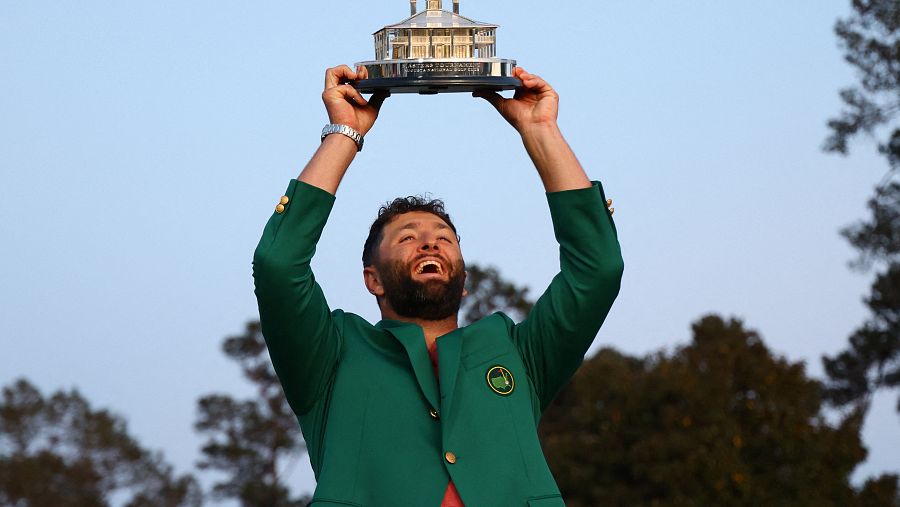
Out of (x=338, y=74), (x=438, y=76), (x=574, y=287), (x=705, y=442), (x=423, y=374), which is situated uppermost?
(x=705, y=442)

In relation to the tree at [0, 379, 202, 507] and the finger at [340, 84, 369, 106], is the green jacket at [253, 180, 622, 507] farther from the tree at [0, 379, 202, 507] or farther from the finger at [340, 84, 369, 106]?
the tree at [0, 379, 202, 507]

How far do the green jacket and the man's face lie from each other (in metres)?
0.11

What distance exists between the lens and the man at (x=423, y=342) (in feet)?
19.9

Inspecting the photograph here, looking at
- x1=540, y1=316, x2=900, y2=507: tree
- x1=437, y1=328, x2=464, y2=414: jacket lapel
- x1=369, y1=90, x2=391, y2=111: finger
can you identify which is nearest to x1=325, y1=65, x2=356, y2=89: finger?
x1=369, y1=90, x2=391, y2=111: finger

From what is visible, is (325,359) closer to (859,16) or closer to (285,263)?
(285,263)

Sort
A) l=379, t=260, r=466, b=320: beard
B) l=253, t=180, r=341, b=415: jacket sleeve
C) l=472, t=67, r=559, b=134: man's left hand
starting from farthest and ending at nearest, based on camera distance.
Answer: l=472, t=67, r=559, b=134: man's left hand → l=379, t=260, r=466, b=320: beard → l=253, t=180, r=341, b=415: jacket sleeve

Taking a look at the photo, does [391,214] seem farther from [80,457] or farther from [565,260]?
[80,457]

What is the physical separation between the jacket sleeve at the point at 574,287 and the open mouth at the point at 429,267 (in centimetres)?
38

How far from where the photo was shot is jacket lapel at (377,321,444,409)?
6.20 metres

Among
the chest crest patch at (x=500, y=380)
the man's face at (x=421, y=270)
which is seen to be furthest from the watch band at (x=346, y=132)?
the chest crest patch at (x=500, y=380)

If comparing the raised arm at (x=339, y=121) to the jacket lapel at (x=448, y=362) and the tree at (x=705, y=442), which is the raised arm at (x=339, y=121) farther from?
the tree at (x=705, y=442)

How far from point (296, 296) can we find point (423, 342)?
1.70 ft

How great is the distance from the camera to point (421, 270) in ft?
21.0

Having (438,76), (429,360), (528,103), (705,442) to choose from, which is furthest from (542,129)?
(705,442)
